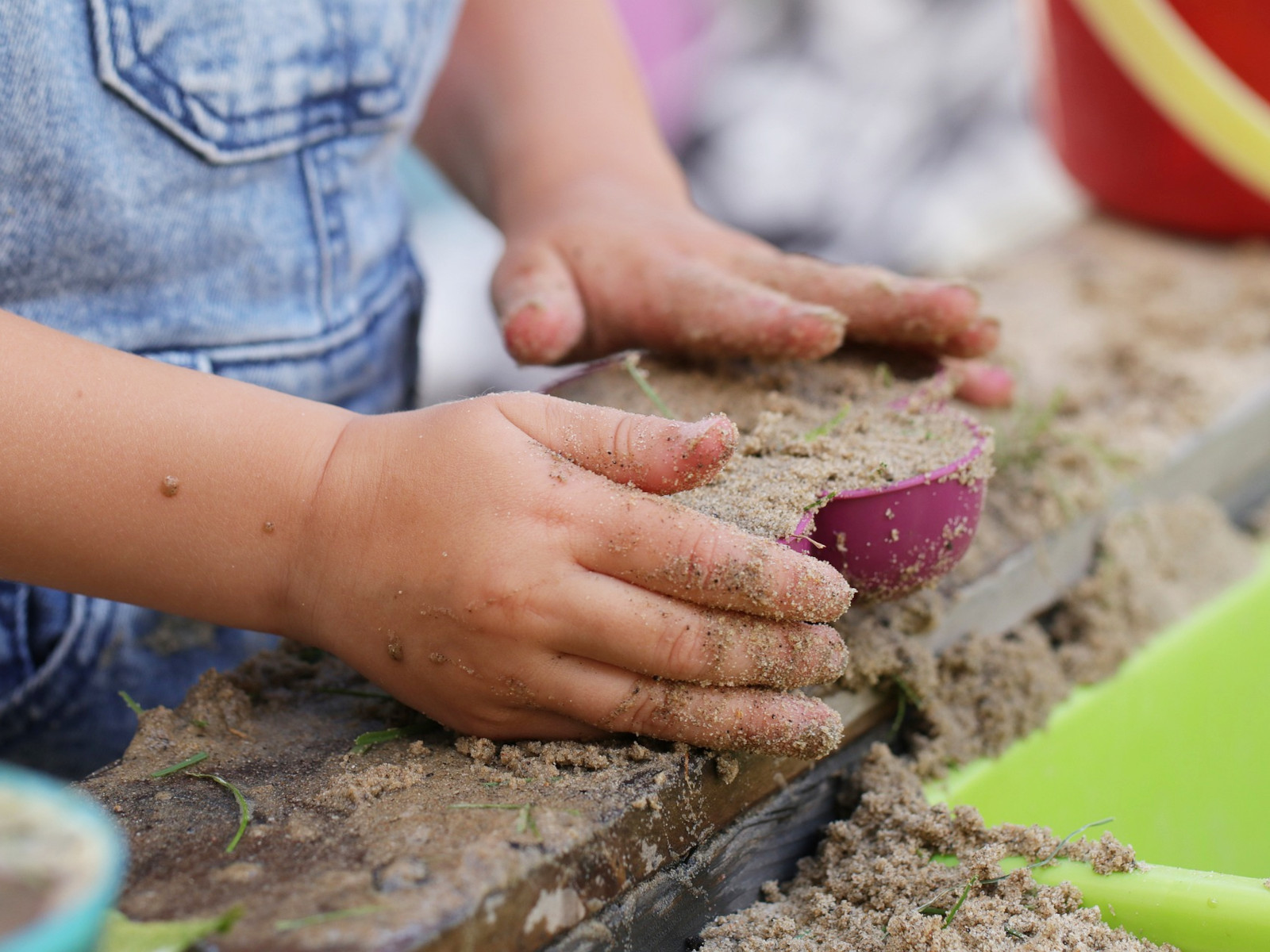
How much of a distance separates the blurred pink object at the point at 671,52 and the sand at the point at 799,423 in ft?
8.93

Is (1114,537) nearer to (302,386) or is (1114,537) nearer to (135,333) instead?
(302,386)

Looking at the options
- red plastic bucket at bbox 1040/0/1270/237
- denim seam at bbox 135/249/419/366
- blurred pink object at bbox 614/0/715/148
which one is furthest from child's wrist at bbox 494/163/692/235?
blurred pink object at bbox 614/0/715/148

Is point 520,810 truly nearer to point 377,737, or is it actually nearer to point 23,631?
point 377,737

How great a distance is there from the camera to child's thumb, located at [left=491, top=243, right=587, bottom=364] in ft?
3.35

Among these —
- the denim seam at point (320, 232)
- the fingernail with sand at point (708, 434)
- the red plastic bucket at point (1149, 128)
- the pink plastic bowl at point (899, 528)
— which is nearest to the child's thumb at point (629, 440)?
the fingernail with sand at point (708, 434)

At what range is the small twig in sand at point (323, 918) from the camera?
0.59m

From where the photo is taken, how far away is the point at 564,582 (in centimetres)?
70

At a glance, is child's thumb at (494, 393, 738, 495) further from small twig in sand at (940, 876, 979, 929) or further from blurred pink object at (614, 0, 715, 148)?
blurred pink object at (614, 0, 715, 148)

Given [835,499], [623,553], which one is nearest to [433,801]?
[623,553]

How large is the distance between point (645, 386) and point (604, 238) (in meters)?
0.21

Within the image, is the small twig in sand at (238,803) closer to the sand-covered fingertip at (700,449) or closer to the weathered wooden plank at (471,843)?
the weathered wooden plank at (471,843)

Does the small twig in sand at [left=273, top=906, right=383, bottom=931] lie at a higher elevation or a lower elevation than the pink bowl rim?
lower

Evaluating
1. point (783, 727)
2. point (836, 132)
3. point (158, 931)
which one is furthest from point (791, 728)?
point (836, 132)

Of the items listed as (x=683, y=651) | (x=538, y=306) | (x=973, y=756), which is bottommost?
(x=973, y=756)
